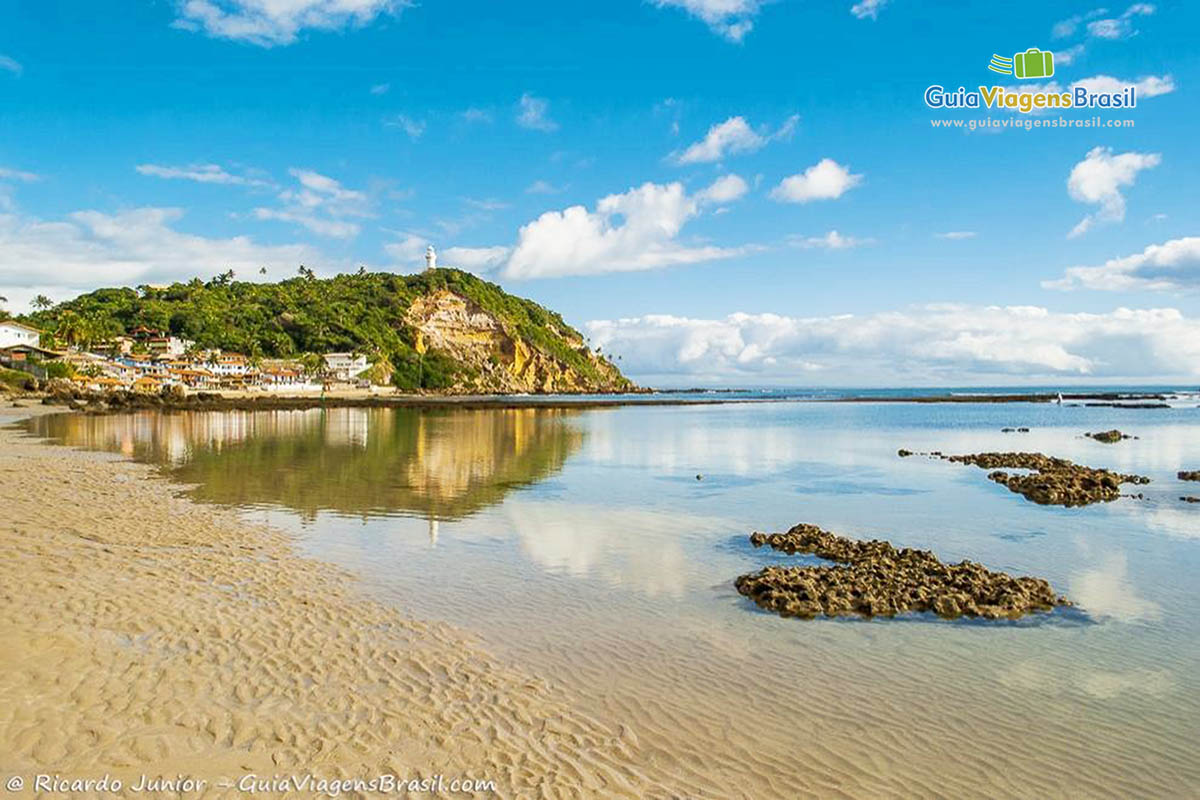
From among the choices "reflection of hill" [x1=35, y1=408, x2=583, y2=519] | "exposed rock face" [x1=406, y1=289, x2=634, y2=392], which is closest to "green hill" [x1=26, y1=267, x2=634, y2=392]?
"exposed rock face" [x1=406, y1=289, x2=634, y2=392]

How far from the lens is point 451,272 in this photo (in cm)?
17988

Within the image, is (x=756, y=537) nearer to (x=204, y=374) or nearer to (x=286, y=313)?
(x=204, y=374)

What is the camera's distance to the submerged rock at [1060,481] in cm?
2305

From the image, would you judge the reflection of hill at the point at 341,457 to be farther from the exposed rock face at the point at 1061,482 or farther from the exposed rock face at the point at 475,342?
the exposed rock face at the point at 475,342

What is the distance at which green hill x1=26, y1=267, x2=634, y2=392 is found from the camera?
140000 mm

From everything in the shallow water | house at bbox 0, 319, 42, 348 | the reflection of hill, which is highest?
house at bbox 0, 319, 42, 348

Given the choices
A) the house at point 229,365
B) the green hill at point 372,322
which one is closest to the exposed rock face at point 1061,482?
the house at point 229,365

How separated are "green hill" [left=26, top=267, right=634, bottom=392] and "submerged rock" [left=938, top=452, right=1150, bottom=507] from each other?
12657 centimetres

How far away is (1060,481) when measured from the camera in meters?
24.6

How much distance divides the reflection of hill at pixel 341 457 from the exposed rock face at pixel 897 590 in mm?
9854

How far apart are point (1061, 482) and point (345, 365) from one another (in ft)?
430

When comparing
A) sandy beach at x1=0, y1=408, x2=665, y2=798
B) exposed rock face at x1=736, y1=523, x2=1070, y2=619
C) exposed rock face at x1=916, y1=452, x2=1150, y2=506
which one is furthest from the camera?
exposed rock face at x1=916, y1=452, x2=1150, y2=506

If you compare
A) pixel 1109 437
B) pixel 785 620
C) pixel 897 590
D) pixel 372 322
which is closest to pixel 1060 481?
pixel 897 590

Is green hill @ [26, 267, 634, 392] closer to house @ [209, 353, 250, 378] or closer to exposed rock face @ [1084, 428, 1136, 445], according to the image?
house @ [209, 353, 250, 378]
